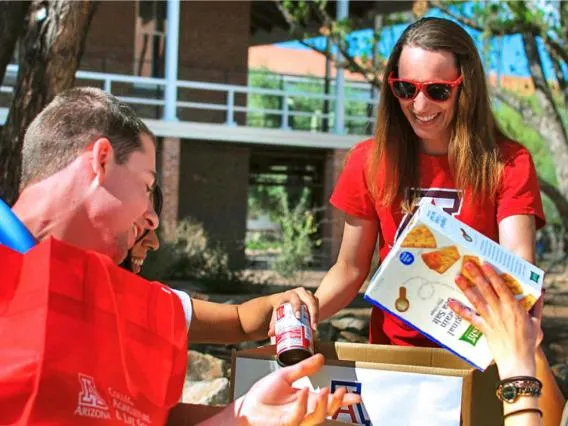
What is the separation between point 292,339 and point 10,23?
572cm

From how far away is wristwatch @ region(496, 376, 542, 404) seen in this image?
163cm

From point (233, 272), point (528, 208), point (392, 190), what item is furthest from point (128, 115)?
point (233, 272)

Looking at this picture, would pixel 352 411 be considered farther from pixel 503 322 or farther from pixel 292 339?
pixel 503 322

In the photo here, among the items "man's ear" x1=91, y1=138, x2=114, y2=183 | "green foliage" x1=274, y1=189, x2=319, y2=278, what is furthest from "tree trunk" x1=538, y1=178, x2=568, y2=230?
"man's ear" x1=91, y1=138, x2=114, y2=183

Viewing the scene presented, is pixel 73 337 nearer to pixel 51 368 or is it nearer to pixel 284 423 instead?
pixel 51 368

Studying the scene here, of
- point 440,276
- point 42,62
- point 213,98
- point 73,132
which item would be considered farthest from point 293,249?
point 73,132

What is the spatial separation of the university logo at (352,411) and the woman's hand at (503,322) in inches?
15.4

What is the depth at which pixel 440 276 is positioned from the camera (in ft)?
5.76

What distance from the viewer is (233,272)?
13.0m

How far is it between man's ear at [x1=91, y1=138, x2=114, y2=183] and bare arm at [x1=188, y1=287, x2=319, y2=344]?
721 mm

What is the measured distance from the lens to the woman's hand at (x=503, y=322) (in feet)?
5.38

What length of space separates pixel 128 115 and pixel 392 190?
99 cm

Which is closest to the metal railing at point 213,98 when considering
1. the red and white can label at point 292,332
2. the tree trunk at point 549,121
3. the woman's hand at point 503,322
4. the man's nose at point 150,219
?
the tree trunk at point 549,121

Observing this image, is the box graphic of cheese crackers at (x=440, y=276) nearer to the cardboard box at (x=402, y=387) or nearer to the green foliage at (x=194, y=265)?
the cardboard box at (x=402, y=387)
